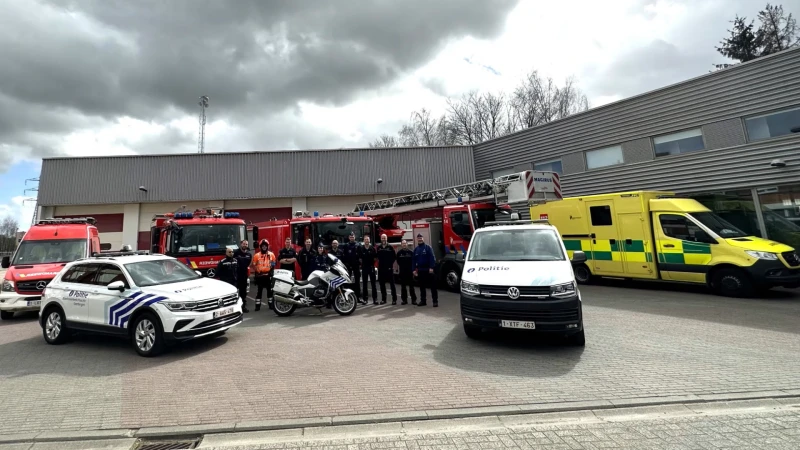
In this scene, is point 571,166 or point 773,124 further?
point 571,166

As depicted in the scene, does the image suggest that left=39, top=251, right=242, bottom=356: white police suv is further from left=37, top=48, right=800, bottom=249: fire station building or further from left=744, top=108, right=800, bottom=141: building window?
left=744, top=108, right=800, bottom=141: building window

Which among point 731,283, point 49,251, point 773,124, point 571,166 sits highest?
point 571,166

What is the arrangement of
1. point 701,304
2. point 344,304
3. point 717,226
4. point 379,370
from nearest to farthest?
point 379,370
point 701,304
point 344,304
point 717,226

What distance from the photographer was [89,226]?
11039mm

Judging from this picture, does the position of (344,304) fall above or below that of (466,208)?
below

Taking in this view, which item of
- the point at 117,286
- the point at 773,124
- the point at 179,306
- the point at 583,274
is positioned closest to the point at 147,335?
the point at 179,306

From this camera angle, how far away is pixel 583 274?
39.0 feet

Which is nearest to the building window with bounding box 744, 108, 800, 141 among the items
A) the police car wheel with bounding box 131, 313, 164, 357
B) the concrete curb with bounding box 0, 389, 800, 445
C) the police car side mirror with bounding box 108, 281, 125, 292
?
the concrete curb with bounding box 0, 389, 800, 445

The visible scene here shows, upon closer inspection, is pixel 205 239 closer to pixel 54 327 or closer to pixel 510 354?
pixel 54 327

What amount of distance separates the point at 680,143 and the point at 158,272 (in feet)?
54.4

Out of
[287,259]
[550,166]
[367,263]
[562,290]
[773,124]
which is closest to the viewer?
[562,290]

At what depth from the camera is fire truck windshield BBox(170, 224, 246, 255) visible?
9641 millimetres

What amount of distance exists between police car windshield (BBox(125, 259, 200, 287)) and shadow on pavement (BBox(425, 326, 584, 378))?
4.72m

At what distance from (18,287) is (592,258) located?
15.5 meters
